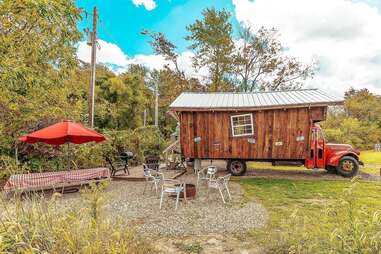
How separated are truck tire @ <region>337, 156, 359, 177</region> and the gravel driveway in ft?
16.8

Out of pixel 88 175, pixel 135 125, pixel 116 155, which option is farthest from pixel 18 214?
pixel 135 125

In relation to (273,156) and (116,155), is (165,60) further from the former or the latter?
(273,156)

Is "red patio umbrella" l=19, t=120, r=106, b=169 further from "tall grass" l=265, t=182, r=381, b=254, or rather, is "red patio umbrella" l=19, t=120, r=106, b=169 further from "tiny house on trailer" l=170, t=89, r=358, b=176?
"tall grass" l=265, t=182, r=381, b=254

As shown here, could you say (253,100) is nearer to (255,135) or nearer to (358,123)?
(255,135)

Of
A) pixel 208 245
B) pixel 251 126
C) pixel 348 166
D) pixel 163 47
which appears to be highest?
pixel 163 47

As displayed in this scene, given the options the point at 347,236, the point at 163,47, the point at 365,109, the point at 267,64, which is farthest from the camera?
the point at 365,109

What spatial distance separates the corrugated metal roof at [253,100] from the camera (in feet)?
33.6

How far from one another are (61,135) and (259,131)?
728 cm

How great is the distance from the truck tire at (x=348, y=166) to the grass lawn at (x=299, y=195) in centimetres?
93

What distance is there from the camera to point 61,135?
752 cm

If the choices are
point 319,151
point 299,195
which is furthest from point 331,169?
point 299,195

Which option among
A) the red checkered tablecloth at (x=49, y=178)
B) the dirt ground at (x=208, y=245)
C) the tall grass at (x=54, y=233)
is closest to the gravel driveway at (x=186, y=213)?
the dirt ground at (x=208, y=245)

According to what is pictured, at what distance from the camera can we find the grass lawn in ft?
18.9

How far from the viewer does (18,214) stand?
3.09 meters
